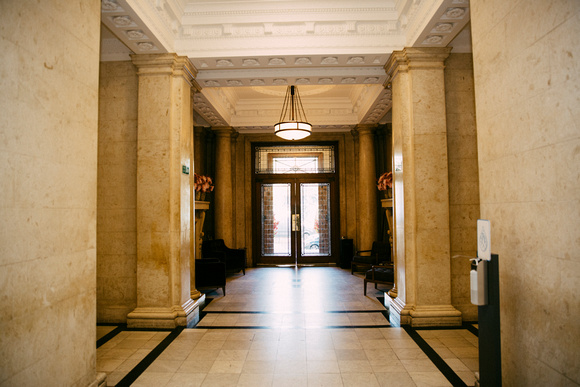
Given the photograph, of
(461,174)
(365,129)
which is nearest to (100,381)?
(461,174)

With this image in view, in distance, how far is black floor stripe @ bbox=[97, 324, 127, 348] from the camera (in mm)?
4361

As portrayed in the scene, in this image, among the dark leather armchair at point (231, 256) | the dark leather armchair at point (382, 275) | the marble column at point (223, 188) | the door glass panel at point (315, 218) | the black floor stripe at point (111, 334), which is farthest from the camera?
the door glass panel at point (315, 218)

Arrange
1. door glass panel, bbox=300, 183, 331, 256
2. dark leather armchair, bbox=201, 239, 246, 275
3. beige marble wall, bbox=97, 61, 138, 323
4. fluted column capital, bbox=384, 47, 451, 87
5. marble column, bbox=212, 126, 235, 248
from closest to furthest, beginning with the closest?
fluted column capital, bbox=384, 47, 451, 87 < beige marble wall, bbox=97, 61, 138, 323 < dark leather armchair, bbox=201, 239, 246, 275 < marble column, bbox=212, 126, 235, 248 < door glass panel, bbox=300, 183, 331, 256

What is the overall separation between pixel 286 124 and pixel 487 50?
5.16m

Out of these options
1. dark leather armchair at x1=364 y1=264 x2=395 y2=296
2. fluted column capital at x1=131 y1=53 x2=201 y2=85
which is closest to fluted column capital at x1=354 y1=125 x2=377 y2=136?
dark leather armchair at x1=364 y1=264 x2=395 y2=296

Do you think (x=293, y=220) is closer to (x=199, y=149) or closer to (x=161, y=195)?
(x=199, y=149)

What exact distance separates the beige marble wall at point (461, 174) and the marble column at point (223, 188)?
654cm

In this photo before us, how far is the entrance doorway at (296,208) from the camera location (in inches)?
431

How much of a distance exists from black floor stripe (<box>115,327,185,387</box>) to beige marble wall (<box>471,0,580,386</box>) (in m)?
3.33

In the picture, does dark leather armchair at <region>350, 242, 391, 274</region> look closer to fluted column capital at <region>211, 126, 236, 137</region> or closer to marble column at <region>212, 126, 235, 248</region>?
marble column at <region>212, 126, 235, 248</region>

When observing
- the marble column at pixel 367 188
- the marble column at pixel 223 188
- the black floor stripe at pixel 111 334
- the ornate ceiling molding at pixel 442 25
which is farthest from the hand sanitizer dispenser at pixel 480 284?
the marble column at pixel 223 188

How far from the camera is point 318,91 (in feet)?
30.2

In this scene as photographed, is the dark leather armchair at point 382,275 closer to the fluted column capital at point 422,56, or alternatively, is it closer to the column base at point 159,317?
the column base at point 159,317

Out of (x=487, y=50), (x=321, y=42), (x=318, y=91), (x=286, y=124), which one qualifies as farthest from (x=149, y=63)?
(x=318, y=91)
